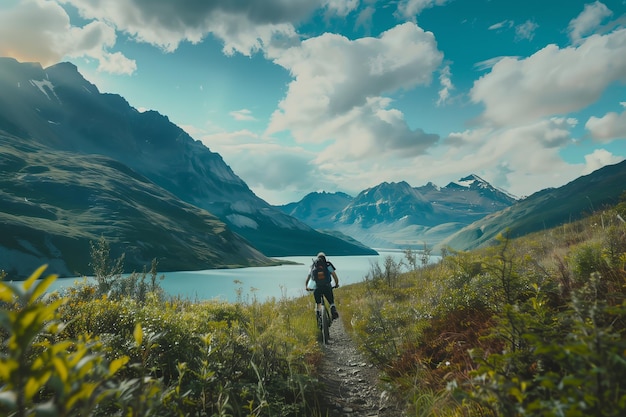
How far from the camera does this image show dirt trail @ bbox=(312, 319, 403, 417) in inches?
249

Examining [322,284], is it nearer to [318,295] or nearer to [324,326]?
[318,295]

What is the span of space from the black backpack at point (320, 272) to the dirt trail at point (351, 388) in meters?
2.62

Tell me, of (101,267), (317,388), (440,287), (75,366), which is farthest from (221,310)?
(101,267)

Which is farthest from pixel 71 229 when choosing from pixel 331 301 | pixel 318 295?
pixel 331 301

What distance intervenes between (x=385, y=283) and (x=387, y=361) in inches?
545

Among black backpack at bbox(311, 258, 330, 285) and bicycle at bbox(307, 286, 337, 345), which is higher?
black backpack at bbox(311, 258, 330, 285)

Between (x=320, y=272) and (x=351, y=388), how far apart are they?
6.11 meters

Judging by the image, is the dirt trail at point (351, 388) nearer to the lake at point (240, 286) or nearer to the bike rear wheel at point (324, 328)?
the bike rear wheel at point (324, 328)

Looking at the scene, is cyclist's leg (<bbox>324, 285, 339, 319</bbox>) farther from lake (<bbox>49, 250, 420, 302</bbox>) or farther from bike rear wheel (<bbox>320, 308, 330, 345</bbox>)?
lake (<bbox>49, 250, 420, 302</bbox>)

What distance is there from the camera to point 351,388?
7.73 meters

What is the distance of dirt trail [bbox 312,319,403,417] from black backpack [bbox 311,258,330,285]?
2616mm

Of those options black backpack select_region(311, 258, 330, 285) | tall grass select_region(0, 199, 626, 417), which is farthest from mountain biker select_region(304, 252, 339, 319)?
tall grass select_region(0, 199, 626, 417)

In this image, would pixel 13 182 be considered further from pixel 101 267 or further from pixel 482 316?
pixel 482 316

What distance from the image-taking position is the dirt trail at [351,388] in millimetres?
6336
